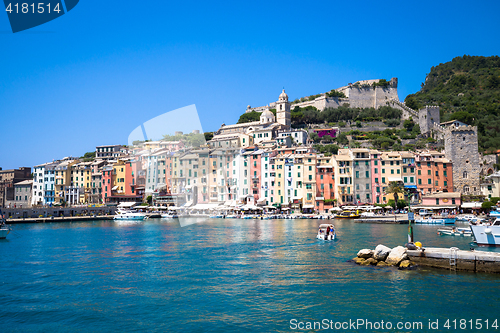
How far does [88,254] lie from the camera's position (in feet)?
88.0

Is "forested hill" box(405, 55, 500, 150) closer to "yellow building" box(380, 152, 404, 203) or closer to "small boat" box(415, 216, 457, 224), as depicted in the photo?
"yellow building" box(380, 152, 404, 203)

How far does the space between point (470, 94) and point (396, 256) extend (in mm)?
99443

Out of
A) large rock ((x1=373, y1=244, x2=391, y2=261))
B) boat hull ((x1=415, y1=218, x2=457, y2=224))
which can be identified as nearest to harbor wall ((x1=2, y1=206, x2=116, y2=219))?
boat hull ((x1=415, y1=218, x2=457, y2=224))

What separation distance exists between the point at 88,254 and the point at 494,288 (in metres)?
23.6

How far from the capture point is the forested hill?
79.6 meters

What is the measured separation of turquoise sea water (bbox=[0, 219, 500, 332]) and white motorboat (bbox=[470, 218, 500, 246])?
50.6 inches

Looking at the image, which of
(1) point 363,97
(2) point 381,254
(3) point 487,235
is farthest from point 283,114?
(2) point 381,254

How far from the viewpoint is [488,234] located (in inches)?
1030

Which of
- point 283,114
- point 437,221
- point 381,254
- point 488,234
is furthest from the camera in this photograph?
point 283,114

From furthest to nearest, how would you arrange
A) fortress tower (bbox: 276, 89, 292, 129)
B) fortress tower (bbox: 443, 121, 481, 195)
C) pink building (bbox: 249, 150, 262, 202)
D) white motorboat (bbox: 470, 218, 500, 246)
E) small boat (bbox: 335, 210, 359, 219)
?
1. fortress tower (bbox: 276, 89, 292, 129)
2. pink building (bbox: 249, 150, 262, 202)
3. fortress tower (bbox: 443, 121, 481, 195)
4. small boat (bbox: 335, 210, 359, 219)
5. white motorboat (bbox: 470, 218, 500, 246)

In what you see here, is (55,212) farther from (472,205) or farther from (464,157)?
(464,157)

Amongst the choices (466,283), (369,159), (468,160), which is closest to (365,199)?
(369,159)

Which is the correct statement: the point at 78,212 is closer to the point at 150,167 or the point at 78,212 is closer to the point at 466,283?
→ the point at 150,167

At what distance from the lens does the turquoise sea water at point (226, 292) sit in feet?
42.8
